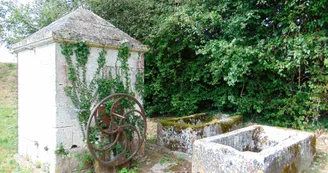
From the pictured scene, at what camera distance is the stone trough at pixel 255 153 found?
97.6 inches

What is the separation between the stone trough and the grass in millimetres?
3072

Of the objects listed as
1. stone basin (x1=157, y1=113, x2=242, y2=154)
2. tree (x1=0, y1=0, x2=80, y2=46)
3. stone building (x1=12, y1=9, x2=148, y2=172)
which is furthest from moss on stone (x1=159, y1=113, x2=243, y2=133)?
tree (x1=0, y1=0, x2=80, y2=46)

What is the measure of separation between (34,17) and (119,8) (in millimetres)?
3818

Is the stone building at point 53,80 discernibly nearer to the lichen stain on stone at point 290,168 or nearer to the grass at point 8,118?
the grass at point 8,118

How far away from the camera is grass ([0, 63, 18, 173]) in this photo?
12.4 feet

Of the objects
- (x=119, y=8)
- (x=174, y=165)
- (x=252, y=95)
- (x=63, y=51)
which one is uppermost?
(x=119, y=8)

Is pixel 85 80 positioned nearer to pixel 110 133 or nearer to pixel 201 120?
pixel 110 133

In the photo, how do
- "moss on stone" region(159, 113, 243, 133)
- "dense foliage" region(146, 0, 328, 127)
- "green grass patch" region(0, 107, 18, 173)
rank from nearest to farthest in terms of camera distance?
"green grass patch" region(0, 107, 18, 173) → "moss on stone" region(159, 113, 243, 133) → "dense foliage" region(146, 0, 328, 127)

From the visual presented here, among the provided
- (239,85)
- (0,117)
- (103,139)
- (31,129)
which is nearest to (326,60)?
(239,85)

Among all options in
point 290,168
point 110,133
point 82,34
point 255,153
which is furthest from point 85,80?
point 290,168

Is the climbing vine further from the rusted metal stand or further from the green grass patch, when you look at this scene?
the green grass patch

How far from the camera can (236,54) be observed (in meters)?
4.72

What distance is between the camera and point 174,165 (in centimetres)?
364

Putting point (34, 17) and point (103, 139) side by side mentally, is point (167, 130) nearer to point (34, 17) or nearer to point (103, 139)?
point (103, 139)
